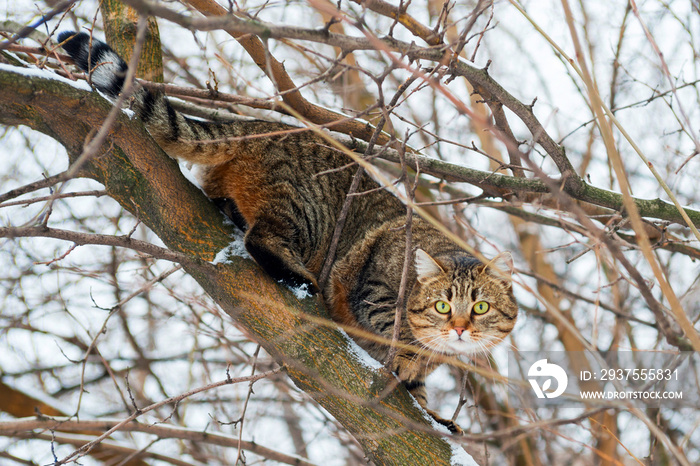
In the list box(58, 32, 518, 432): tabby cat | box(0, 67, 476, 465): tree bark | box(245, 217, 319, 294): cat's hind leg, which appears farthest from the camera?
box(58, 32, 518, 432): tabby cat

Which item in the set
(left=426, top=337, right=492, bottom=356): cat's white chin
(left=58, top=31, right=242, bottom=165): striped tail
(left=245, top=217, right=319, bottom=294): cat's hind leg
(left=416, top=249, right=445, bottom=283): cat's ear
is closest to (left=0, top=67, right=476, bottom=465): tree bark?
(left=245, top=217, right=319, bottom=294): cat's hind leg

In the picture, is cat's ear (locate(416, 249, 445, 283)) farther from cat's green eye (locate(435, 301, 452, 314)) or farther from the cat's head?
cat's green eye (locate(435, 301, 452, 314))

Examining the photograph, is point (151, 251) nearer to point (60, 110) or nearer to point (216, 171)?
point (60, 110)

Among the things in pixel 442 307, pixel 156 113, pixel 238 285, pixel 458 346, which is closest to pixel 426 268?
pixel 442 307

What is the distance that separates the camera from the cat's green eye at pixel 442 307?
3551 millimetres

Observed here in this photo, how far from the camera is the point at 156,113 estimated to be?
309cm

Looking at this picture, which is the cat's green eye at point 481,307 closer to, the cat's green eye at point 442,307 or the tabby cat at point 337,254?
the tabby cat at point 337,254

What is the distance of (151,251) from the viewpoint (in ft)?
8.52

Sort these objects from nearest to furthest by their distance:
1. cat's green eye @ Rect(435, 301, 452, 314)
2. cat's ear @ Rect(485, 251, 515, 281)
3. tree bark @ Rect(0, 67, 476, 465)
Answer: cat's ear @ Rect(485, 251, 515, 281), tree bark @ Rect(0, 67, 476, 465), cat's green eye @ Rect(435, 301, 452, 314)

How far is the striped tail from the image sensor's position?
111 inches

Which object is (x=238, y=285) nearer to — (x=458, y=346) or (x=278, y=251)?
(x=278, y=251)

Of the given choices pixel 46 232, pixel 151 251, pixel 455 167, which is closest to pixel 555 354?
pixel 455 167

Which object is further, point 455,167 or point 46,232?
point 455,167

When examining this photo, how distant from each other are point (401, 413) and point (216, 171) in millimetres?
1866
